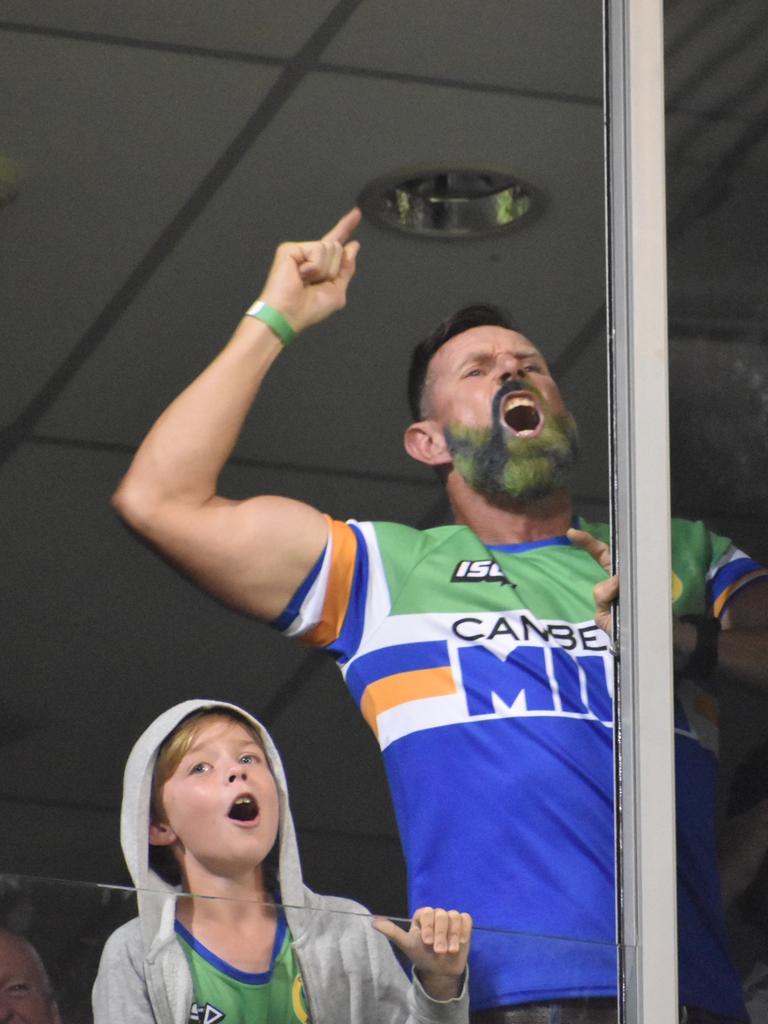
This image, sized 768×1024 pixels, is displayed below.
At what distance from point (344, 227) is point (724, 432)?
0.48 meters

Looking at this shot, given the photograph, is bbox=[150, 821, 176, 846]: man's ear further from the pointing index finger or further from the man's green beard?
the pointing index finger

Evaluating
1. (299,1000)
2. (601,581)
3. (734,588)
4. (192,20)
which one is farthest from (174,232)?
(299,1000)

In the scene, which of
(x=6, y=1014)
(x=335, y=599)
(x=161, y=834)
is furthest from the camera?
(x=335, y=599)

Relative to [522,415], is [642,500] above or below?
below

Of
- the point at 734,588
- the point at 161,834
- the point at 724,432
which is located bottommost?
the point at 161,834

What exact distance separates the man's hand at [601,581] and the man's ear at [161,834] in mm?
513

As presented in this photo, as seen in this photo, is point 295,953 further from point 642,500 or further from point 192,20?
point 192,20

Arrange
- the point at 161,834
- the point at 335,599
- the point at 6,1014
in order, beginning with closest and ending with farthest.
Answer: the point at 6,1014 → the point at 161,834 → the point at 335,599

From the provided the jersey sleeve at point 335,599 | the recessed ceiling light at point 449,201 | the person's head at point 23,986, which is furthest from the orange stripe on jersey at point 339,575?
the person's head at point 23,986

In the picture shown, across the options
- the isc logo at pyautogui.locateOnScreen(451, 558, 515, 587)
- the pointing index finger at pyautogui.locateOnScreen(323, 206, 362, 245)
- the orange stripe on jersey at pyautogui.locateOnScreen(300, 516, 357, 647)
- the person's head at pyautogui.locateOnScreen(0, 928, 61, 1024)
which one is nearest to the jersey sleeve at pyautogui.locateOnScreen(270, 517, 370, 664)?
the orange stripe on jersey at pyautogui.locateOnScreen(300, 516, 357, 647)

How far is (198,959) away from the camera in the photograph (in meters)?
1.69

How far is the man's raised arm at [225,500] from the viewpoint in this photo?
180 cm

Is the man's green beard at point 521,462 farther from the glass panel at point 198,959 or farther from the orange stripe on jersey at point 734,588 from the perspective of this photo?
the glass panel at point 198,959

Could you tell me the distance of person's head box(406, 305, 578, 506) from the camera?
6.16 feet
